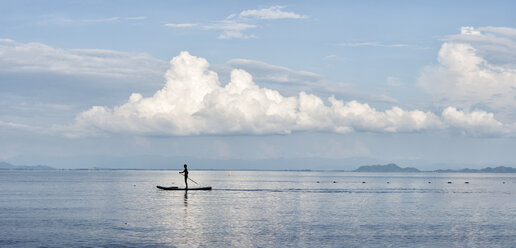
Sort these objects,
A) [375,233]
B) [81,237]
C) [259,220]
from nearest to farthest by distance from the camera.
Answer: [81,237] → [375,233] → [259,220]

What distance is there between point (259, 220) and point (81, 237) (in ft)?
57.4

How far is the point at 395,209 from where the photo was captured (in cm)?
6775

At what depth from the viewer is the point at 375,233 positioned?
4428cm

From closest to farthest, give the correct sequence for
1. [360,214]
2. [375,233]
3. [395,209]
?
[375,233] → [360,214] → [395,209]

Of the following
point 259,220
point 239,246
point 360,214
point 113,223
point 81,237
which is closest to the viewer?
point 239,246

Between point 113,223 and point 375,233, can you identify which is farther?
point 113,223

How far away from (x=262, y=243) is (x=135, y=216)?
20.0 metres

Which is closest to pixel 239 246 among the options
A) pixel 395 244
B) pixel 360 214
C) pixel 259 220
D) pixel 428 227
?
pixel 395 244

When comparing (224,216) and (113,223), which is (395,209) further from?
(113,223)

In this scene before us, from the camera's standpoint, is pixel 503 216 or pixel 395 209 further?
pixel 395 209

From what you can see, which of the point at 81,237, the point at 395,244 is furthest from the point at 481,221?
the point at 81,237

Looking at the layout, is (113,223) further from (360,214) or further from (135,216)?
(360,214)

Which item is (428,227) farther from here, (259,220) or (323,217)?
(259,220)

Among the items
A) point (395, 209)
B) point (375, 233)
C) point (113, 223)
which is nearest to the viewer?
point (375, 233)
